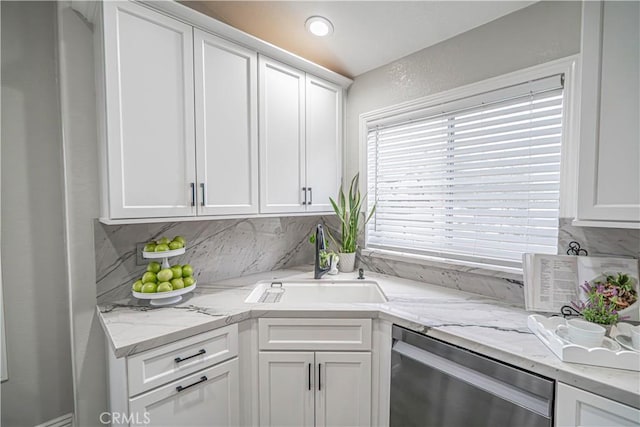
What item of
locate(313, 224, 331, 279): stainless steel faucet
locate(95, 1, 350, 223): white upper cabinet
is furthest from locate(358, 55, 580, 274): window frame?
locate(95, 1, 350, 223): white upper cabinet

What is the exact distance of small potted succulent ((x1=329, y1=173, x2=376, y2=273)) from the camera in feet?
7.44

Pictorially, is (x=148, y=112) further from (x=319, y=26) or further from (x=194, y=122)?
(x=319, y=26)

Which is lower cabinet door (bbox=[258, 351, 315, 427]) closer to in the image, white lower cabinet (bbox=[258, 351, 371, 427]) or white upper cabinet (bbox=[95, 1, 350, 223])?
white lower cabinet (bbox=[258, 351, 371, 427])

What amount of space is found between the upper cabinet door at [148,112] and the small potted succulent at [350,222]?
112 centimetres

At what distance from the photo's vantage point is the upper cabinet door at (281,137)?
1.84 meters

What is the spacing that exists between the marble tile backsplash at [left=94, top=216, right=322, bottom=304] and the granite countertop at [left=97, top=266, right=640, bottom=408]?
13cm

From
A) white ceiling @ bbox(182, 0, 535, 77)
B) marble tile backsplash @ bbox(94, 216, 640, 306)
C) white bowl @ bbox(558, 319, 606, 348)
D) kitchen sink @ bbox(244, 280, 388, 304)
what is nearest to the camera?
white bowl @ bbox(558, 319, 606, 348)

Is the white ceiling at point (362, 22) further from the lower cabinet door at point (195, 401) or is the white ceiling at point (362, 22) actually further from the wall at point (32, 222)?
the lower cabinet door at point (195, 401)

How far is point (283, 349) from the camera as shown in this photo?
4.99ft

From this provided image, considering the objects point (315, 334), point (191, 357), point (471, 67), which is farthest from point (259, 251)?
point (471, 67)

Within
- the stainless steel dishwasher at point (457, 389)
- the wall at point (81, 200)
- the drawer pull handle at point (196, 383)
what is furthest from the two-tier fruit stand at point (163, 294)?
the stainless steel dishwasher at point (457, 389)

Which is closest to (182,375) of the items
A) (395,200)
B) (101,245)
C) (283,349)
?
(283,349)

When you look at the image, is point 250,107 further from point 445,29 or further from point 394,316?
point 394,316

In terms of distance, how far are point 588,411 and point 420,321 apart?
58 cm
